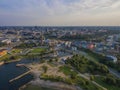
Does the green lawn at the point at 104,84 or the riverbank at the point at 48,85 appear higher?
the green lawn at the point at 104,84

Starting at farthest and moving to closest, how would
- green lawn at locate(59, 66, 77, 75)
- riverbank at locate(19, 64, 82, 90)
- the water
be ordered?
1. green lawn at locate(59, 66, 77, 75)
2. the water
3. riverbank at locate(19, 64, 82, 90)

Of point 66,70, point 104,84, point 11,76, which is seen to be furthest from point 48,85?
point 11,76

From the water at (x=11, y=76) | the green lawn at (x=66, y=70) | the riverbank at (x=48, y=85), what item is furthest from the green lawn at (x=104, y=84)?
the water at (x=11, y=76)

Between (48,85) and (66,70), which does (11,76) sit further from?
(66,70)

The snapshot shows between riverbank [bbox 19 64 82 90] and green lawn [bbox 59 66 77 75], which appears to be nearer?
riverbank [bbox 19 64 82 90]

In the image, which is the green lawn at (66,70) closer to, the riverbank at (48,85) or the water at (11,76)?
the riverbank at (48,85)

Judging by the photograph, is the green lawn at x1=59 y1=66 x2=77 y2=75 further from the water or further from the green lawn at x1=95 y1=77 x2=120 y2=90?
the water

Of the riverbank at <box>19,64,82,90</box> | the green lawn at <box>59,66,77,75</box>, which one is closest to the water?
the riverbank at <box>19,64,82,90</box>

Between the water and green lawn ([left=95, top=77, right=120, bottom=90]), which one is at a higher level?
green lawn ([left=95, top=77, right=120, bottom=90])
